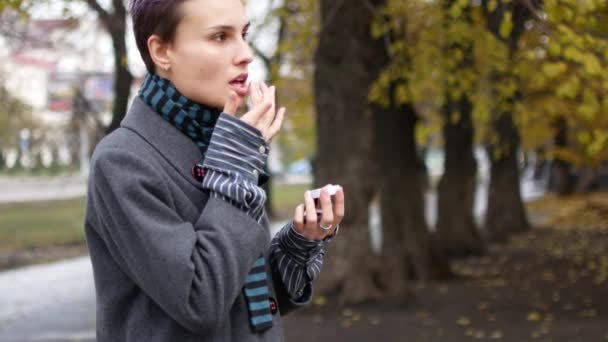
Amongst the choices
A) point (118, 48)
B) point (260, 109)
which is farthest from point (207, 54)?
point (118, 48)

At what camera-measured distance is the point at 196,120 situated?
1.94 meters

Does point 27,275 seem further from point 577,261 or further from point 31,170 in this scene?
point 31,170

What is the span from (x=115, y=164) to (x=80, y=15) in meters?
10.7

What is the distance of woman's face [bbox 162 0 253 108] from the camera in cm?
189

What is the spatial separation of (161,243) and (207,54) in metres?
0.43

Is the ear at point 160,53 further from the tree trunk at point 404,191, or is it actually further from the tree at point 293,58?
the tree trunk at point 404,191

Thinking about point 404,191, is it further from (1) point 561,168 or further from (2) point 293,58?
(1) point 561,168

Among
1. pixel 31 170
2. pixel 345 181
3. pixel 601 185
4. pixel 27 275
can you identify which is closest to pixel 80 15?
pixel 345 181

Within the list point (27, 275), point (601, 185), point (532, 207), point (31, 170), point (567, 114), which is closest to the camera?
point (27, 275)

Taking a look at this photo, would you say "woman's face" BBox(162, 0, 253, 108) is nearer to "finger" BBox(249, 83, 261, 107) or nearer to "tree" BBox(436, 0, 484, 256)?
"finger" BBox(249, 83, 261, 107)

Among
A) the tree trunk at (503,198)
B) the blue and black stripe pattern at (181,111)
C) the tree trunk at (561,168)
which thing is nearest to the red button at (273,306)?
the blue and black stripe pattern at (181,111)

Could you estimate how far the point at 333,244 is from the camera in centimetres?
1085

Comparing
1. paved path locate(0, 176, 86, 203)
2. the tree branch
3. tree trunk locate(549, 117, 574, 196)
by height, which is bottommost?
paved path locate(0, 176, 86, 203)

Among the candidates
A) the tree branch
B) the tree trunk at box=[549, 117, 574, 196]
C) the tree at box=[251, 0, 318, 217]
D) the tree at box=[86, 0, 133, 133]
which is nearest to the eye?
the tree at box=[251, 0, 318, 217]
